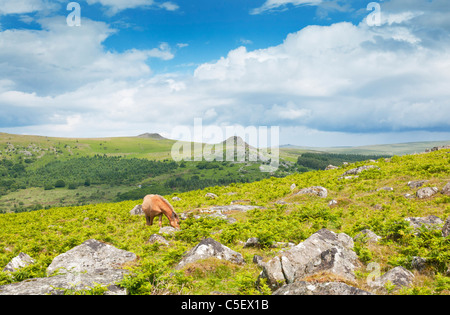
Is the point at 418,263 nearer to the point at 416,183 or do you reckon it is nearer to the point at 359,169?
the point at 416,183

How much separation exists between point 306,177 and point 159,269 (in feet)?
103

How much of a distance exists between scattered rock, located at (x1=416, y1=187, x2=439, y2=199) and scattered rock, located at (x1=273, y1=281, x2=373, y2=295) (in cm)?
1797

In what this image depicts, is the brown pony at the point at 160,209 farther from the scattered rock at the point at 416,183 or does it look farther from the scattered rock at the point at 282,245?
the scattered rock at the point at 416,183

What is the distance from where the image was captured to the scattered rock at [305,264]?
905cm

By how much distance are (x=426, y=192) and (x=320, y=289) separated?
61.6 ft

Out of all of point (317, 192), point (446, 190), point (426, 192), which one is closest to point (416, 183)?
point (426, 192)

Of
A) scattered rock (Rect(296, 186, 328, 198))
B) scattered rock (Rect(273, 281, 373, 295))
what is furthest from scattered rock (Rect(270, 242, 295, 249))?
scattered rock (Rect(296, 186, 328, 198))

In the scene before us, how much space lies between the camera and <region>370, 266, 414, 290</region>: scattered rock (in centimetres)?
835

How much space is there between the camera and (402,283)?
330 inches

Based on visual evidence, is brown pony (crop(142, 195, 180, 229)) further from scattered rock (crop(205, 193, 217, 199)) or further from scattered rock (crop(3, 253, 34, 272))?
scattered rock (crop(205, 193, 217, 199))

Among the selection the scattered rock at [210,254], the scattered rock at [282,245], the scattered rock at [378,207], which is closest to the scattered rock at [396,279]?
the scattered rock at [282,245]
